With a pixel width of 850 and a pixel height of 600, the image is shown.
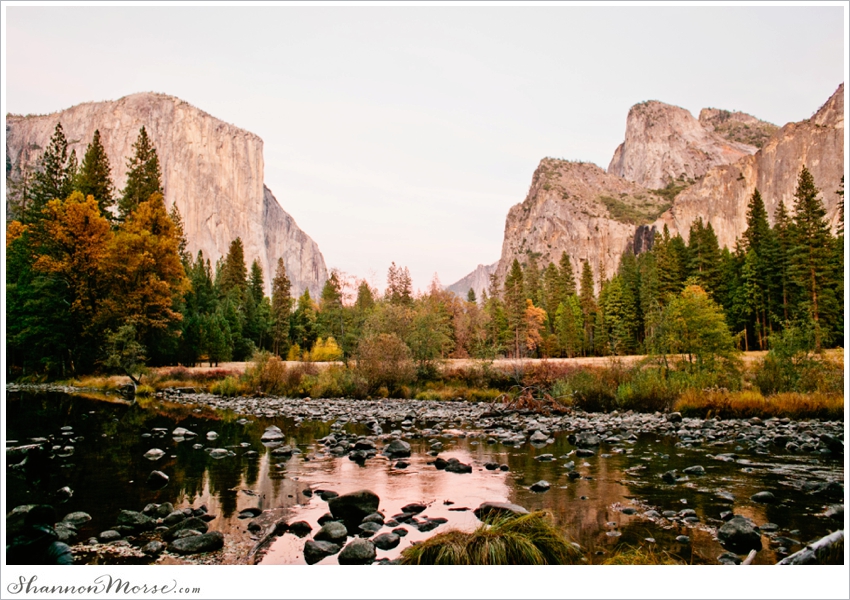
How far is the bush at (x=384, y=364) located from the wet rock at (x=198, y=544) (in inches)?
844

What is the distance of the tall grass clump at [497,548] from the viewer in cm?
378

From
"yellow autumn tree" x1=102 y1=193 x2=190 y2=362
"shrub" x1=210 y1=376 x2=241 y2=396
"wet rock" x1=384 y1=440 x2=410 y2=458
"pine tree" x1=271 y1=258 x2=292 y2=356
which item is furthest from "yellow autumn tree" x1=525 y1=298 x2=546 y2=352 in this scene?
"wet rock" x1=384 y1=440 x2=410 y2=458

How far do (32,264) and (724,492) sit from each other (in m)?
31.8

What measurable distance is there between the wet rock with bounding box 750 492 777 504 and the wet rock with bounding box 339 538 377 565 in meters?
5.30

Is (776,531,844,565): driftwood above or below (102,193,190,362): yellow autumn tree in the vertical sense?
below

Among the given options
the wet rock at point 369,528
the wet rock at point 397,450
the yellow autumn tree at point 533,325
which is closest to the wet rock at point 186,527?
the wet rock at point 369,528

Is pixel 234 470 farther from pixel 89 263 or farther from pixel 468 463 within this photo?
pixel 89 263

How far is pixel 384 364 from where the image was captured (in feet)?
86.7

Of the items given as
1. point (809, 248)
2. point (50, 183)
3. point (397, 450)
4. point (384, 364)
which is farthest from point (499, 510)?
point (50, 183)

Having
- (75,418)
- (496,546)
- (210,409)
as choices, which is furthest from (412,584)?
(210,409)

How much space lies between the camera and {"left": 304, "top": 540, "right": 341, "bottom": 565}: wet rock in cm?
450

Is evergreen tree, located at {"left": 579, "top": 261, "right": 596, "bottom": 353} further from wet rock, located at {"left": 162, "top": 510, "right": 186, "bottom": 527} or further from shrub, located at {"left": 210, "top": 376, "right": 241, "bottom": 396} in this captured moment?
wet rock, located at {"left": 162, "top": 510, "right": 186, "bottom": 527}

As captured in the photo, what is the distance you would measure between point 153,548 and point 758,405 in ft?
56.7

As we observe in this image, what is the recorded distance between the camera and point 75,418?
15.0 meters
